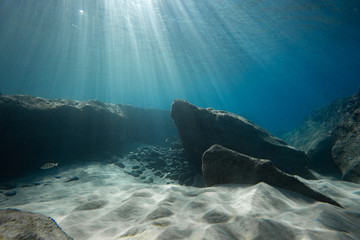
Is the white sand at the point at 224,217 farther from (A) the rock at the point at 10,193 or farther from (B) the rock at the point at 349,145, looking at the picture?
(B) the rock at the point at 349,145

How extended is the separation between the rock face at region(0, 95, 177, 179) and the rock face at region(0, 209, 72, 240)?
25.4ft

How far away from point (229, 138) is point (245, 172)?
373cm

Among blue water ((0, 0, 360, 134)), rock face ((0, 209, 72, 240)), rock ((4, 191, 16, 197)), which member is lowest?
rock ((4, 191, 16, 197))

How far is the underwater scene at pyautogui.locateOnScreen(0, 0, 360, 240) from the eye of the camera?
2.13m

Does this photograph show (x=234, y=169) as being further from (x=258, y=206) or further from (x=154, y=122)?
(x=154, y=122)

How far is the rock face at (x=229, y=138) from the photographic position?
23.2 ft

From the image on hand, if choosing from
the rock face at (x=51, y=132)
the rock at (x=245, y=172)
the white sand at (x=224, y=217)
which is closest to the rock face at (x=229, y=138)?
the rock at (x=245, y=172)

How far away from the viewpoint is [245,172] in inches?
142

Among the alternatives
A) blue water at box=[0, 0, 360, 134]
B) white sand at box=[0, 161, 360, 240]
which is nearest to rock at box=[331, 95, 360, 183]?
white sand at box=[0, 161, 360, 240]

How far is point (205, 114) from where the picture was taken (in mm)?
7688

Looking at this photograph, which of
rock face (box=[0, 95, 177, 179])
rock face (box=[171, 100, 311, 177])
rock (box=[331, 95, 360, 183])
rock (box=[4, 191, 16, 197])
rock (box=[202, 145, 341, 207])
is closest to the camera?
rock (box=[202, 145, 341, 207])

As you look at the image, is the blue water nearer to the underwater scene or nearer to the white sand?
the underwater scene

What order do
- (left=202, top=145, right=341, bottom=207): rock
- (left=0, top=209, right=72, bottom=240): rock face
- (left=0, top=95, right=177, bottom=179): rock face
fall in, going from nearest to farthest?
(left=0, top=209, right=72, bottom=240): rock face → (left=202, top=145, right=341, bottom=207): rock → (left=0, top=95, right=177, bottom=179): rock face

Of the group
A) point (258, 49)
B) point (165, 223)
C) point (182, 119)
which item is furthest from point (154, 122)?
point (258, 49)
